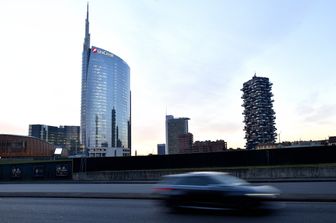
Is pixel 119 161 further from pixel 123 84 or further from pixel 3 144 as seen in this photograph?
pixel 123 84

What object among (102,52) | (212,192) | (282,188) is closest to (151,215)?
(212,192)

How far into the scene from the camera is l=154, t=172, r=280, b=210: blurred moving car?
12898 millimetres

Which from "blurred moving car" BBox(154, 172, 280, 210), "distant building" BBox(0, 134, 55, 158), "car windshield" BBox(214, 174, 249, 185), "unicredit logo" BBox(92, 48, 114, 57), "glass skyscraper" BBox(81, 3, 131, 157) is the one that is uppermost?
"unicredit logo" BBox(92, 48, 114, 57)

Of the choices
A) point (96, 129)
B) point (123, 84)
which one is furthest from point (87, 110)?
point (123, 84)

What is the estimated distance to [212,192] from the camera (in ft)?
43.9

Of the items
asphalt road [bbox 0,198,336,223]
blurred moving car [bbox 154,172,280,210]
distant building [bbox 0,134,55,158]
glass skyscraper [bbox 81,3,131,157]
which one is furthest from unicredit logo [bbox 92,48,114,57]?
blurred moving car [bbox 154,172,280,210]

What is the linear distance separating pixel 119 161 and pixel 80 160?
4.20 meters

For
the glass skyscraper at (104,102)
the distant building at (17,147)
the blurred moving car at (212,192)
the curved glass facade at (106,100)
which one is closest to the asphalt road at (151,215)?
the blurred moving car at (212,192)

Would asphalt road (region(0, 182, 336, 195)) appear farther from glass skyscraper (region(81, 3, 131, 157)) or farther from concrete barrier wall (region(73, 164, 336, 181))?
glass skyscraper (region(81, 3, 131, 157))

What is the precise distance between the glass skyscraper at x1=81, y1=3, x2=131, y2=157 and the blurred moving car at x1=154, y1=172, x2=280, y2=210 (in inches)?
5816

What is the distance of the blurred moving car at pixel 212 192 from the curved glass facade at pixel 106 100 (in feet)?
500

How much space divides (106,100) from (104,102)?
1433mm

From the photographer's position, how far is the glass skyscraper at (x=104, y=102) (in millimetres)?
165500

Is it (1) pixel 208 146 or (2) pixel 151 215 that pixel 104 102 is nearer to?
(1) pixel 208 146
